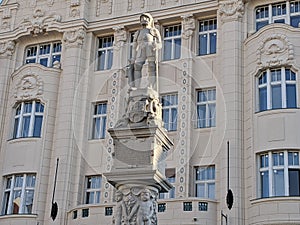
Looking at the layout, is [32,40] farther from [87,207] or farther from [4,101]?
[87,207]

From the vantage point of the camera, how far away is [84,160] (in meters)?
29.7

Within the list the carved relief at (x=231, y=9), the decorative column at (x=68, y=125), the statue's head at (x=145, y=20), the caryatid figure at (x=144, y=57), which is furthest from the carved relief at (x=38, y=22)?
the caryatid figure at (x=144, y=57)

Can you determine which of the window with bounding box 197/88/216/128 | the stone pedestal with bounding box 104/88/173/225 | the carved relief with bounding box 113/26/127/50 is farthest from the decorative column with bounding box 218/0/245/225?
the stone pedestal with bounding box 104/88/173/225

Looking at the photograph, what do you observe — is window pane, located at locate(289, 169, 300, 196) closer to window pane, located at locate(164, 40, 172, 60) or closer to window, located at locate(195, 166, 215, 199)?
window, located at locate(195, 166, 215, 199)

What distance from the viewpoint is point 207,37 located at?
3003 centimetres

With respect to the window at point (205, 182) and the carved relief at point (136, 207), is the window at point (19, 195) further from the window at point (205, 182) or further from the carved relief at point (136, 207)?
the carved relief at point (136, 207)

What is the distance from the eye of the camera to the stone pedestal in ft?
44.2

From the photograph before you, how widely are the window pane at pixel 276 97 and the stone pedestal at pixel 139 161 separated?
12.7 m

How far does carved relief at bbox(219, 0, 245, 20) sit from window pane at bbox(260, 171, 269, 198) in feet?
25.6

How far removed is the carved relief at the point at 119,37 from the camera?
31.4 meters

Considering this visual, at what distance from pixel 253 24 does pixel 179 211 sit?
31.9 feet

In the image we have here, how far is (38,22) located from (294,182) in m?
16.5

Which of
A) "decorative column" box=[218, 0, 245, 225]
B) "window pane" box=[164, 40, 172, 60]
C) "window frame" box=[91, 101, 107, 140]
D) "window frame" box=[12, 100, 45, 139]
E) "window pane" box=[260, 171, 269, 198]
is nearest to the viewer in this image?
"window pane" box=[260, 171, 269, 198]

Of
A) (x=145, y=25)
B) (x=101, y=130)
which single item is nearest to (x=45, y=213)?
(x=101, y=130)
